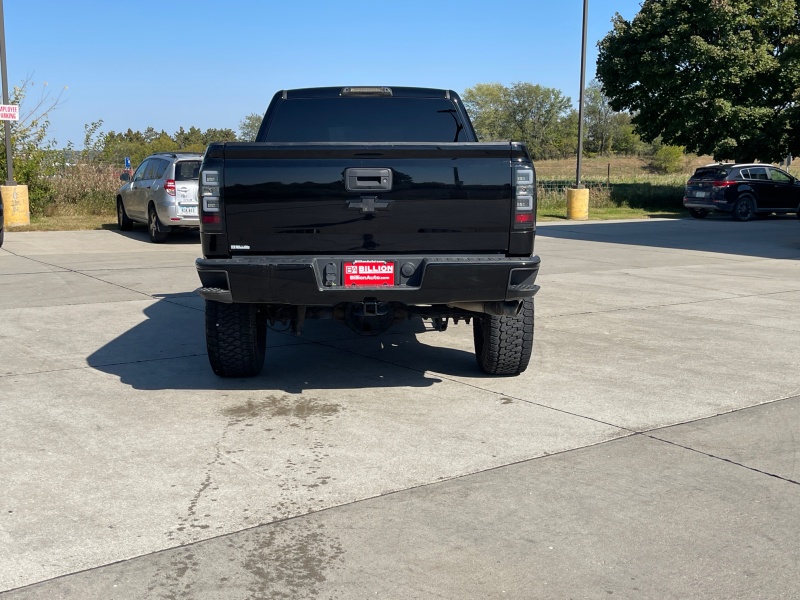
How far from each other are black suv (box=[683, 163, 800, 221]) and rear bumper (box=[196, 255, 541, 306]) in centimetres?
2237

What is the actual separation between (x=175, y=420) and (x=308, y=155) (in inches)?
70.2

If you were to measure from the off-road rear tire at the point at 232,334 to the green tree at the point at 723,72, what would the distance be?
29.7m

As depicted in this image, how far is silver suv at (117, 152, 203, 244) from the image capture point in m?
16.0

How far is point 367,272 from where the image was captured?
553 cm

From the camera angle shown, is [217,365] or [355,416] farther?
[217,365]

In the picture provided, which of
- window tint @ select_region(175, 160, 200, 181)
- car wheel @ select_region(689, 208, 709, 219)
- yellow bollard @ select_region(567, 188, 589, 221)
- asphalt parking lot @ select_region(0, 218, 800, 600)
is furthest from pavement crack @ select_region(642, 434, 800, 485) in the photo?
car wheel @ select_region(689, 208, 709, 219)

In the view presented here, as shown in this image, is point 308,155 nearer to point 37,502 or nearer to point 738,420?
point 37,502

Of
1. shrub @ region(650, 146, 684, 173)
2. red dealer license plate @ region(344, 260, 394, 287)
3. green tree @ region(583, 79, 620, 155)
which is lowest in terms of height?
red dealer license plate @ region(344, 260, 394, 287)

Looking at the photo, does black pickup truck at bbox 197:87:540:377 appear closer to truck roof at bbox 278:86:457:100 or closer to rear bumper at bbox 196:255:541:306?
rear bumper at bbox 196:255:541:306

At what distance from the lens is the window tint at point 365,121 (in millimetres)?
7344

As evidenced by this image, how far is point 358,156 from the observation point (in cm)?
549

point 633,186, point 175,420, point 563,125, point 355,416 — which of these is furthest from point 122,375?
point 563,125

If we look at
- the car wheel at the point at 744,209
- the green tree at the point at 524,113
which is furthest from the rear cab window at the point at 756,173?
the green tree at the point at 524,113

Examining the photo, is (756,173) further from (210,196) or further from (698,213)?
(210,196)
